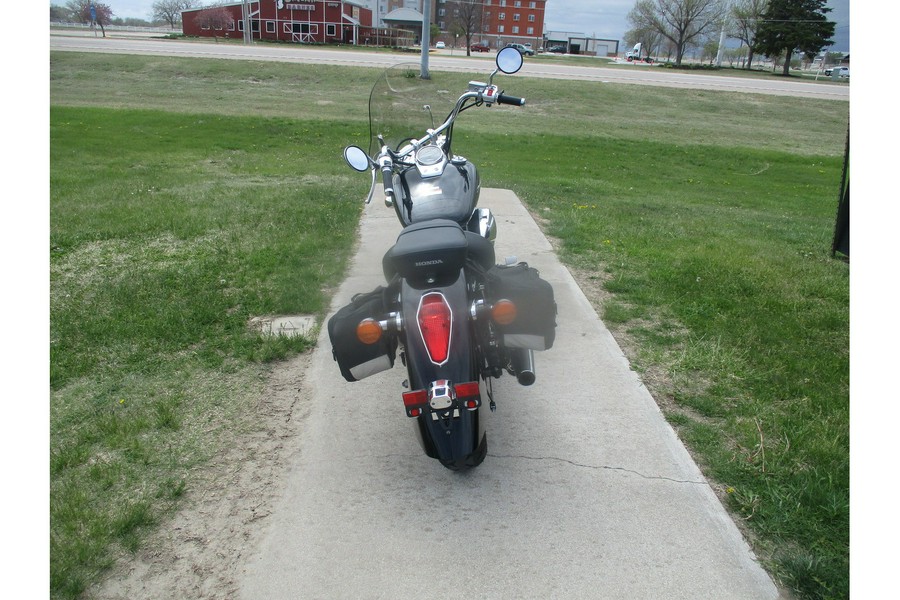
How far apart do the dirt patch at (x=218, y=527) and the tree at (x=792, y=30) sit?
2145 inches

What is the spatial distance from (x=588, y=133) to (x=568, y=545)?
55.5 feet

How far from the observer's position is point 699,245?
21.9 feet

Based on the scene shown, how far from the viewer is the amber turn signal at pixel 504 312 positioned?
2582mm

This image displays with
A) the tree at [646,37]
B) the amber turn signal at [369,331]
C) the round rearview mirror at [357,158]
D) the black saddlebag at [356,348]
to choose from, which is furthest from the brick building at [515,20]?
the amber turn signal at [369,331]

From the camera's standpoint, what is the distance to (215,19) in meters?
56.8

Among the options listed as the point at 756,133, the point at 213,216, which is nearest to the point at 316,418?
the point at 213,216

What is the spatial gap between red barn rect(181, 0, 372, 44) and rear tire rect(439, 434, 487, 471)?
56877 mm

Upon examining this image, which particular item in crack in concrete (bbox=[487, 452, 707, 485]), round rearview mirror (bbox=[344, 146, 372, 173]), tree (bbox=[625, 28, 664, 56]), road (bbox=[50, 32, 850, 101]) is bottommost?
crack in concrete (bbox=[487, 452, 707, 485])

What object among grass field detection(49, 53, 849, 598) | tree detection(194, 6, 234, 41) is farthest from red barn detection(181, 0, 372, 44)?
grass field detection(49, 53, 849, 598)

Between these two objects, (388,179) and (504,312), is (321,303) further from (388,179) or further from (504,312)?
(504,312)

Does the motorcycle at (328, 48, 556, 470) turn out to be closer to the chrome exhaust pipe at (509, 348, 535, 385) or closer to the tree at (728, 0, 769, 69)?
the chrome exhaust pipe at (509, 348, 535, 385)

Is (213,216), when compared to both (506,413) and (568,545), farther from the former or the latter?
(568,545)

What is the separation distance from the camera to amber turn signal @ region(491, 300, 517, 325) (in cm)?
258

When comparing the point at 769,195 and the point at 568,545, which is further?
the point at 769,195
